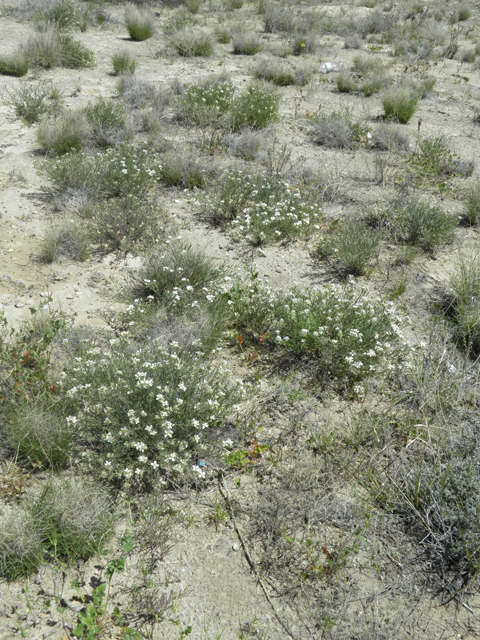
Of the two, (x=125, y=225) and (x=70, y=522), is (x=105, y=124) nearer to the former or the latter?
(x=125, y=225)

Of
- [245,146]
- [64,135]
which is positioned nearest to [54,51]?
[64,135]

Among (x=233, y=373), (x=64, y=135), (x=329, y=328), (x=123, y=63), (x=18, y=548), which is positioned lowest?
(x=233, y=373)

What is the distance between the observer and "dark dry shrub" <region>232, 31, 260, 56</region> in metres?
11.4

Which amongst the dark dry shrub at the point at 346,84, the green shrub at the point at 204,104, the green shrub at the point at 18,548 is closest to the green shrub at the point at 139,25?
the green shrub at the point at 204,104

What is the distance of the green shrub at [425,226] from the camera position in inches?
215

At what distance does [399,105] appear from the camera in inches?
336

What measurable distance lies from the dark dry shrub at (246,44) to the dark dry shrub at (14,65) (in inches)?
195

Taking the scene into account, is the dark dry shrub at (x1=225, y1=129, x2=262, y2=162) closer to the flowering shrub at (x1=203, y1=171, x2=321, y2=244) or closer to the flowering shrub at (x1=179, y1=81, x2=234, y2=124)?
the flowering shrub at (x1=179, y1=81, x2=234, y2=124)

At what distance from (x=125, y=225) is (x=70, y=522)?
3.42 metres

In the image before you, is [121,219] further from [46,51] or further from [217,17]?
[217,17]

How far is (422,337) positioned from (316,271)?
1.29 m

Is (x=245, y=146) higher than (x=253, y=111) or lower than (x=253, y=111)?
lower

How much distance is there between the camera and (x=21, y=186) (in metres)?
6.04

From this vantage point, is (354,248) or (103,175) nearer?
(354,248)
